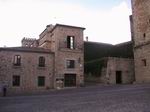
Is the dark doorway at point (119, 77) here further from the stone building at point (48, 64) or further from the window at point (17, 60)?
the window at point (17, 60)

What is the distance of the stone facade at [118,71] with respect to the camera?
31.9 meters

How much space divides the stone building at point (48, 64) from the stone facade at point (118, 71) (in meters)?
3.47

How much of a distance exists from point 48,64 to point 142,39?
12.6m

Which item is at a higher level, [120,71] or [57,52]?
[57,52]

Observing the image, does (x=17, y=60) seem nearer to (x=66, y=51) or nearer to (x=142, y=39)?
(x=66, y=51)

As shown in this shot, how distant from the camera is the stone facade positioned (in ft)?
105

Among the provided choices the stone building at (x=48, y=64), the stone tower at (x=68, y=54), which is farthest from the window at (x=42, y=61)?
the stone tower at (x=68, y=54)

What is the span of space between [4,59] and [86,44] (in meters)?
16.7

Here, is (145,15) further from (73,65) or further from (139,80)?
(73,65)

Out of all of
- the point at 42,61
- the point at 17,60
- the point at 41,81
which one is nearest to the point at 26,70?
the point at 17,60

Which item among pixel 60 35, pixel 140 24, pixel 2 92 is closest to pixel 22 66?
pixel 2 92

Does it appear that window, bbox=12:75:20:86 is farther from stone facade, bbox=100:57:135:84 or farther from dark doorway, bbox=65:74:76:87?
stone facade, bbox=100:57:135:84

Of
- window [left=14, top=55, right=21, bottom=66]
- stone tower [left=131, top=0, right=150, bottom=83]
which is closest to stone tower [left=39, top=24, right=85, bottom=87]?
window [left=14, top=55, right=21, bottom=66]

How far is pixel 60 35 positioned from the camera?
3145 centimetres
